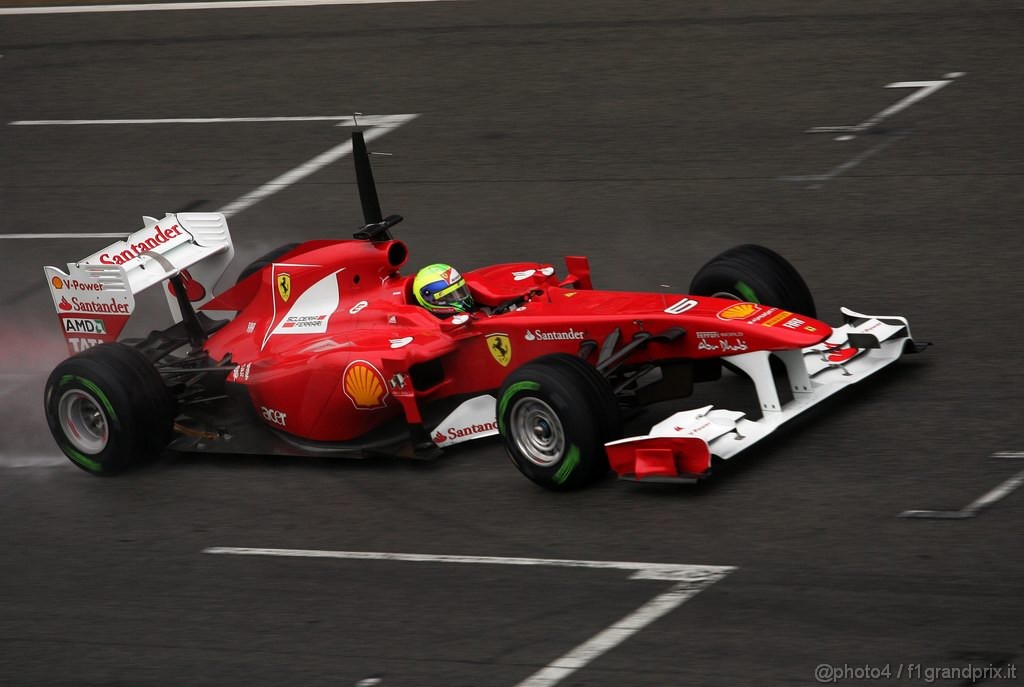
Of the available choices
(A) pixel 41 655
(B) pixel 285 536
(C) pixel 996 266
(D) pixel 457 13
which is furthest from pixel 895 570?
(D) pixel 457 13

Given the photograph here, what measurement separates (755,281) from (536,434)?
1.95m

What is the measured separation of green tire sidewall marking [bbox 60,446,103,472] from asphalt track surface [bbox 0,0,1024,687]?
12 cm

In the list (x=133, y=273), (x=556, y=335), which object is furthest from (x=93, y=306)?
(x=556, y=335)

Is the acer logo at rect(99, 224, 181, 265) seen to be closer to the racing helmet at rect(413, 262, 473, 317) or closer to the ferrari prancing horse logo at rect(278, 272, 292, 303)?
the ferrari prancing horse logo at rect(278, 272, 292, 303)

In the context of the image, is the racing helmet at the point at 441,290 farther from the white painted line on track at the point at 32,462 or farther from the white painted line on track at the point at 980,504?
the white painted line on track at the point at 980,504

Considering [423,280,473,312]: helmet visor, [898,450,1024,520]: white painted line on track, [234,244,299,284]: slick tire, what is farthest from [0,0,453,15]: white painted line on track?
[898,450,1024,520]: white painted line on track

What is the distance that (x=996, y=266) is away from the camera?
39.1ft

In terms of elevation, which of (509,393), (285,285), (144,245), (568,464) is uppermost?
(144,245)

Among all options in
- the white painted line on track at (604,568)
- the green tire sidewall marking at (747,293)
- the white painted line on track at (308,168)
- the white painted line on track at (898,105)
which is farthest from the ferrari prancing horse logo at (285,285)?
the white painted line on track at (898,105)

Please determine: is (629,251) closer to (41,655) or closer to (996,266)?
(996,266)

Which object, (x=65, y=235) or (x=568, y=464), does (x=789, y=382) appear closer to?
(x=568, y=464)

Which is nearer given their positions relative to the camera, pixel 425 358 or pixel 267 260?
pixel 425 358

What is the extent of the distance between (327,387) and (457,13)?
11.9 meters

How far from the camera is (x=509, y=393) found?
865cm
